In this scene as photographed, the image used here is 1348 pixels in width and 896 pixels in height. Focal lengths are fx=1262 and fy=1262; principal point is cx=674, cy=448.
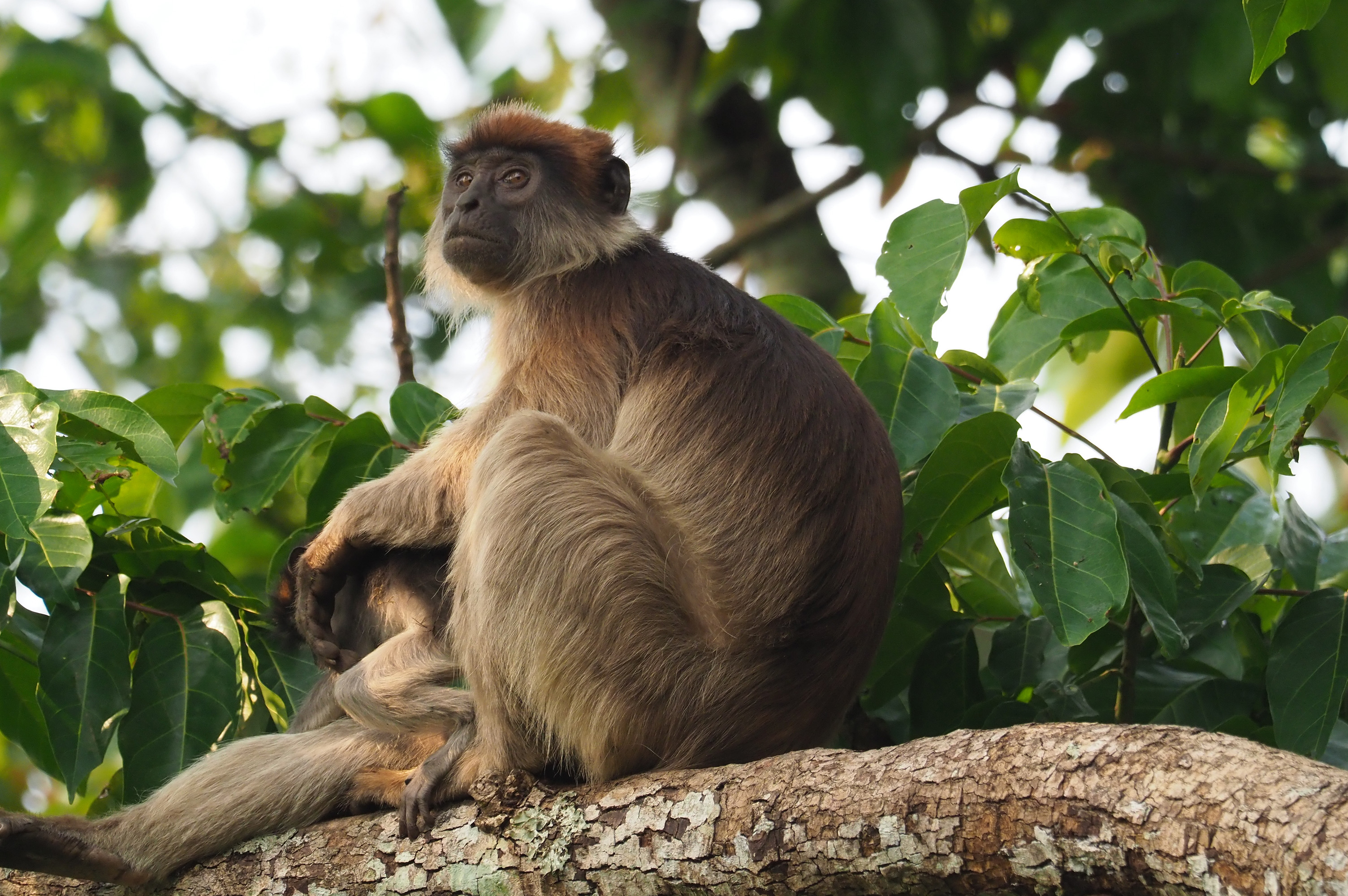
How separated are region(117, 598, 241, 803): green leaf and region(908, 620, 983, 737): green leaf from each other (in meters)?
2.16

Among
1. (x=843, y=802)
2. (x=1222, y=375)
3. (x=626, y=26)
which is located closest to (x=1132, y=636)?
(x=1222, y=375)

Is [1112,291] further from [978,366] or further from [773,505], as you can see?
[773,505]

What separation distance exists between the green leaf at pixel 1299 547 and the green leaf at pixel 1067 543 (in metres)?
0.97

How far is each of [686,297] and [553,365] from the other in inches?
20.8

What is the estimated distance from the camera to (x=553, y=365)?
14.5 feet

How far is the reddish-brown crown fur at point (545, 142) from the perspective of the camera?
548 centimetres

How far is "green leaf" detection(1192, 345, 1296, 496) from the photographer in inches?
126

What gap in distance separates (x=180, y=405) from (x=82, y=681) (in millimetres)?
1332

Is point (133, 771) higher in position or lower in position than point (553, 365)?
lower

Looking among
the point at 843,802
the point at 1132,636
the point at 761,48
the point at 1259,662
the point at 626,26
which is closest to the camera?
the point at 843,802

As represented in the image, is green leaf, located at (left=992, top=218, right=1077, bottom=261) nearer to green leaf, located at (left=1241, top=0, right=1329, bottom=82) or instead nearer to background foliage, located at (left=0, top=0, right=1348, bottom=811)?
background foliage, located at (left=0, top=0, right=1348, bottom=811)

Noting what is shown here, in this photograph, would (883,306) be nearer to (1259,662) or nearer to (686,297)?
(686,297)

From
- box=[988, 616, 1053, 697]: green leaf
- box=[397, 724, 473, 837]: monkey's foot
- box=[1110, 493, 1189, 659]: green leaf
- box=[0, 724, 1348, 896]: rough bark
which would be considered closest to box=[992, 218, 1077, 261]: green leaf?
box=[1110, 493, 1189, 659]: green leaf

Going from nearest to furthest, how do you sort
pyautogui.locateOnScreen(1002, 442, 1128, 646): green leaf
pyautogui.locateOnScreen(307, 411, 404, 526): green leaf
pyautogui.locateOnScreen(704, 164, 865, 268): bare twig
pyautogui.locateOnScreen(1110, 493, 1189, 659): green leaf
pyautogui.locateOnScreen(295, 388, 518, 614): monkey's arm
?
pyautogui.locateOnScreen(1002, 442, 1128, 646): green leaf < pyautogui.locateOnScreen(1110, 493, 1189, 659): green leaf < pyautogui.locateOnScreen(295, 388, 518, 614): monkey's arm < pyautogui.locateOnScreen(307, 411, 404, 526): green leaf < pyautogui.locateOnScreen(704, 164, 865, 268): bare twig
